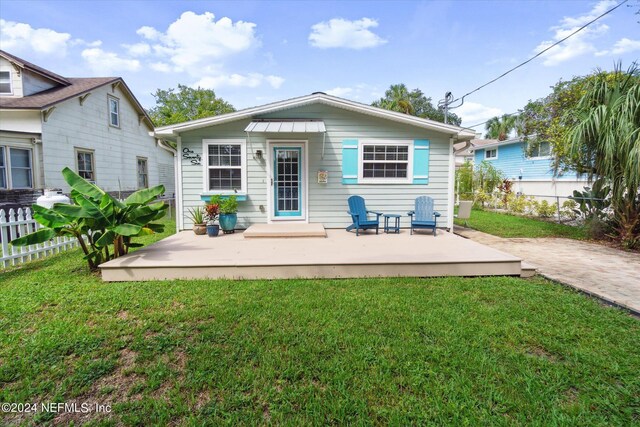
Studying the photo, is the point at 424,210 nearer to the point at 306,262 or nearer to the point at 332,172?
the point at 332,172

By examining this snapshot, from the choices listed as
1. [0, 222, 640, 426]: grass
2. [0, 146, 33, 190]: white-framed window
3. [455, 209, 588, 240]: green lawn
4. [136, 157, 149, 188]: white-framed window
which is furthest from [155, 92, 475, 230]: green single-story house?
[136, 157, 149, 188]: white-framed window

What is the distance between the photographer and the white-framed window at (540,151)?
629 inches

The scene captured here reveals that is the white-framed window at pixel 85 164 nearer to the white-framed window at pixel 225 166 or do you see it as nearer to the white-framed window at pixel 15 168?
the white-framed window at pixel 15 168

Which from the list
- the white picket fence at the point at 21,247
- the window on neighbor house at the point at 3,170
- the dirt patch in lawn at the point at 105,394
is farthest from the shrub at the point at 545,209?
the window on neighbor house at the point at 3,170

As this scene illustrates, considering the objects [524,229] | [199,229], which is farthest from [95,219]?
[524,229]

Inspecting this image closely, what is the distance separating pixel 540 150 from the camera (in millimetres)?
16406

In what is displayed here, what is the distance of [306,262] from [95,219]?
3.23 metres

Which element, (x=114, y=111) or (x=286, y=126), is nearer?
(x=286, y=126)

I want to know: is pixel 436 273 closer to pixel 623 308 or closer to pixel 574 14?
pixel 623 308

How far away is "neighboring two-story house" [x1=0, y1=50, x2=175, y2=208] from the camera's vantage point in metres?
9.60

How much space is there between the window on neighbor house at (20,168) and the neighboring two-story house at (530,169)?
20542 millimetres

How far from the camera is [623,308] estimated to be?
3.52 m

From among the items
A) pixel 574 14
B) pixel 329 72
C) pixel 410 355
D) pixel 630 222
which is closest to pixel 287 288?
pixel 410 355

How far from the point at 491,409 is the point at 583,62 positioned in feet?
45.3
